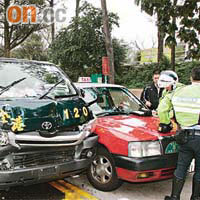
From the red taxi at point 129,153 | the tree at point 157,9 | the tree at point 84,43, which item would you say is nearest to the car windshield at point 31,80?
the red taxi at point 129,153

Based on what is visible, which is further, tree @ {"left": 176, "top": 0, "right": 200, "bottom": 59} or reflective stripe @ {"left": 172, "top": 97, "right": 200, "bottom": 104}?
tree @ {"left": 176, "top": 0, "right": 200, "bottom": 59}

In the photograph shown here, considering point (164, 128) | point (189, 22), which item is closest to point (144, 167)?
point (164, 128)

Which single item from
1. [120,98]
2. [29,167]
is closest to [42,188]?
[29,167]

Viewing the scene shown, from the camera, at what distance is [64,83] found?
4.46 meters

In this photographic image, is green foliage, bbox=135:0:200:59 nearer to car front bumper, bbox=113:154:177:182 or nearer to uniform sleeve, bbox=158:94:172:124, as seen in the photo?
uniform sleeve, bbox=158:94:172:124

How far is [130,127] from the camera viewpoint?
395 centimetres

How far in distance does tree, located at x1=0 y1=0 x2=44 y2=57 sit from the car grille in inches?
783

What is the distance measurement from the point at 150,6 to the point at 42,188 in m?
4.76

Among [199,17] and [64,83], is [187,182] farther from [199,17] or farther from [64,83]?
[199,17]

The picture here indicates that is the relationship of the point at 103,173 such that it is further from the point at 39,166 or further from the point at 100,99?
the point at 100,99

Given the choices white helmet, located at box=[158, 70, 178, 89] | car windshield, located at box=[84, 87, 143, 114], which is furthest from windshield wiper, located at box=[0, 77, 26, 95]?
white helmet, located at box=[158, 70, 178, 89]

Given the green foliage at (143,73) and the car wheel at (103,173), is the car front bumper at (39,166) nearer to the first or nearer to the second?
the car wheel at (103,173)

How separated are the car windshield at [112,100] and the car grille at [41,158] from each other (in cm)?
131

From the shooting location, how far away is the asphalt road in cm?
382
